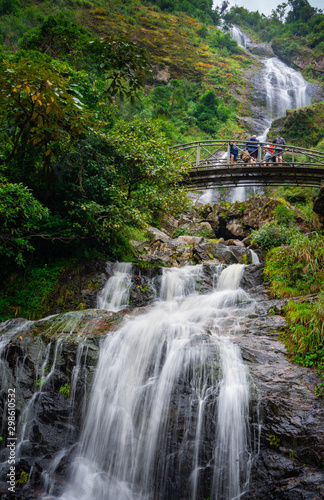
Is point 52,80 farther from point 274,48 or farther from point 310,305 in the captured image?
point 274,48

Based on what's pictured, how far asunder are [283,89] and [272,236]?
4356 cm

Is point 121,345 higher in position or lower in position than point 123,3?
lower

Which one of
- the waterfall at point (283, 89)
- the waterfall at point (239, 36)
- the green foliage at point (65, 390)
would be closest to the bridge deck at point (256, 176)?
the green foliage at point (65, 390)

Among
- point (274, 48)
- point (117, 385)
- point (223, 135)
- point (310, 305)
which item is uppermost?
point (274, 48)

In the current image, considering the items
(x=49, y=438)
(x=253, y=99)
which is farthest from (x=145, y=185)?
(x=253, y=99)

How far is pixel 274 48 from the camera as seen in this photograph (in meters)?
60.1

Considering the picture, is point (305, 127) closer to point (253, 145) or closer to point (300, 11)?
point (253, 145)

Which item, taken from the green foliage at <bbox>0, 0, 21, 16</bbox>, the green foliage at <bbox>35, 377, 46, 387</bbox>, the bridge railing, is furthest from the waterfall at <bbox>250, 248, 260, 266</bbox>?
the green foliage at <bbox>0, 0, 21, 16</bbox>

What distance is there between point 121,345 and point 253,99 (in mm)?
47385

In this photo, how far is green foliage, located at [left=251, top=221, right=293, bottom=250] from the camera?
11.7 metres

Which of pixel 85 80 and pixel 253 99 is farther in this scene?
pixel 253 99

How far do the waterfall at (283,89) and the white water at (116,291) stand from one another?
40.4m

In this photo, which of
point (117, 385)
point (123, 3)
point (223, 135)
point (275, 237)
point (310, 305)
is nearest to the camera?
point (117, 385)

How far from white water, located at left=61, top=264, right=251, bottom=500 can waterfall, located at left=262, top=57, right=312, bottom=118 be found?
44.0 metres
